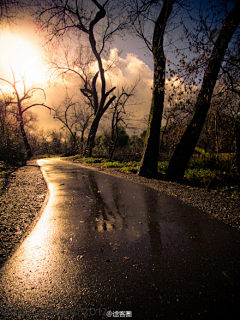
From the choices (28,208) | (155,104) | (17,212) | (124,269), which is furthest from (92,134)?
(124,269)

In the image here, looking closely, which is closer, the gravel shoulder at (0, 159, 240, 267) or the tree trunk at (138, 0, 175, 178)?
the gravel shoulder at (0, 159, 240, 267)

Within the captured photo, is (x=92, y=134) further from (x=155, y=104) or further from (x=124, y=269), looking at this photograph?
(x=124, y=269)

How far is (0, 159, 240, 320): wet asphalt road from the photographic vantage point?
1647 millimetres

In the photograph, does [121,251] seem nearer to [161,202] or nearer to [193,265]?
[193,265]

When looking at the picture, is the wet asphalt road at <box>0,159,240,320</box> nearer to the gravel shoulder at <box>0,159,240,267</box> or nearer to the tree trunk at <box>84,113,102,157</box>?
the gravel shoulder at <box>0,159,240,267</box>

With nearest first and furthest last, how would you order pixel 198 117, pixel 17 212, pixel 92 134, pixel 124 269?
pixel 124 269, pixel 17 212, pixel 198 117, pixel 92 134

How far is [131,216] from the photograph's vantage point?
3.78 meters

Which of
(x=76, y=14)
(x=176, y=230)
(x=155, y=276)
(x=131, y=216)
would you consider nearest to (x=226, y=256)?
(x=176, y=230)

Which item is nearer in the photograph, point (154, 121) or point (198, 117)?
point (198, 117)

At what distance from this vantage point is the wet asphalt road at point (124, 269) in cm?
165

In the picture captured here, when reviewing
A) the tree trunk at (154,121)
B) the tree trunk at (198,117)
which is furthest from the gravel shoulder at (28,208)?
the tree trunk at (154,121)

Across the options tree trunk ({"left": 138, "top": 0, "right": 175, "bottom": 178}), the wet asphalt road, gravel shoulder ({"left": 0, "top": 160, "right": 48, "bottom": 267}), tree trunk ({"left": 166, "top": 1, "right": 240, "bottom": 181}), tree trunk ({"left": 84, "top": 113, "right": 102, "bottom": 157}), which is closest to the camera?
the wet asphalt road

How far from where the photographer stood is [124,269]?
2.16 meters

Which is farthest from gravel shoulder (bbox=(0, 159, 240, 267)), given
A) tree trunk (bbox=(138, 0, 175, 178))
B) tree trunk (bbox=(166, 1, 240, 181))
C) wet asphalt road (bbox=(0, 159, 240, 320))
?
tree trunk (bbox=(138, 0, 175, 178))
